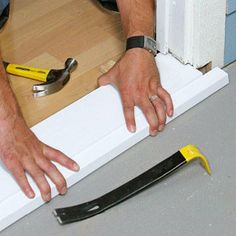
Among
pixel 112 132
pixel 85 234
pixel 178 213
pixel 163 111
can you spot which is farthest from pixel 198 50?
pixel 85 234

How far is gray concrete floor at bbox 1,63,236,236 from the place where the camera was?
3.65 feet

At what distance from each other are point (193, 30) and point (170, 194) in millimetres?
413

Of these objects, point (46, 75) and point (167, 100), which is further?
point (46, 75)

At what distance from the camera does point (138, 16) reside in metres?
1.45

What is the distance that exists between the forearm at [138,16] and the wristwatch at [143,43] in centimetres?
2

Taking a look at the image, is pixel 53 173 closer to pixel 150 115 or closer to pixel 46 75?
pixel 150 115

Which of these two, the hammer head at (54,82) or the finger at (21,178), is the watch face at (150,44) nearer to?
the hammer head at (54,82)

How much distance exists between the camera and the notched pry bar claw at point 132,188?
1.14 metres

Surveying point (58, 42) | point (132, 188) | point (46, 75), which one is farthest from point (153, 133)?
point (58, 42)

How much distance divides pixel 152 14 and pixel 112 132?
15.2 inches

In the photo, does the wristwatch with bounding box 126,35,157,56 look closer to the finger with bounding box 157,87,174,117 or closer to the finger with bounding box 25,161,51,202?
the finger with bounding box 157,87,174,117

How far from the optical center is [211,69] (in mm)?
1440

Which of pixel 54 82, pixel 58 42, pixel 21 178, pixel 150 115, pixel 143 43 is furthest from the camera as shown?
pixel 58 42

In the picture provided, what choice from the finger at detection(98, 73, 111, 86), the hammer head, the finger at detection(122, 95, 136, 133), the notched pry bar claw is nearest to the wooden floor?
the hammer head
